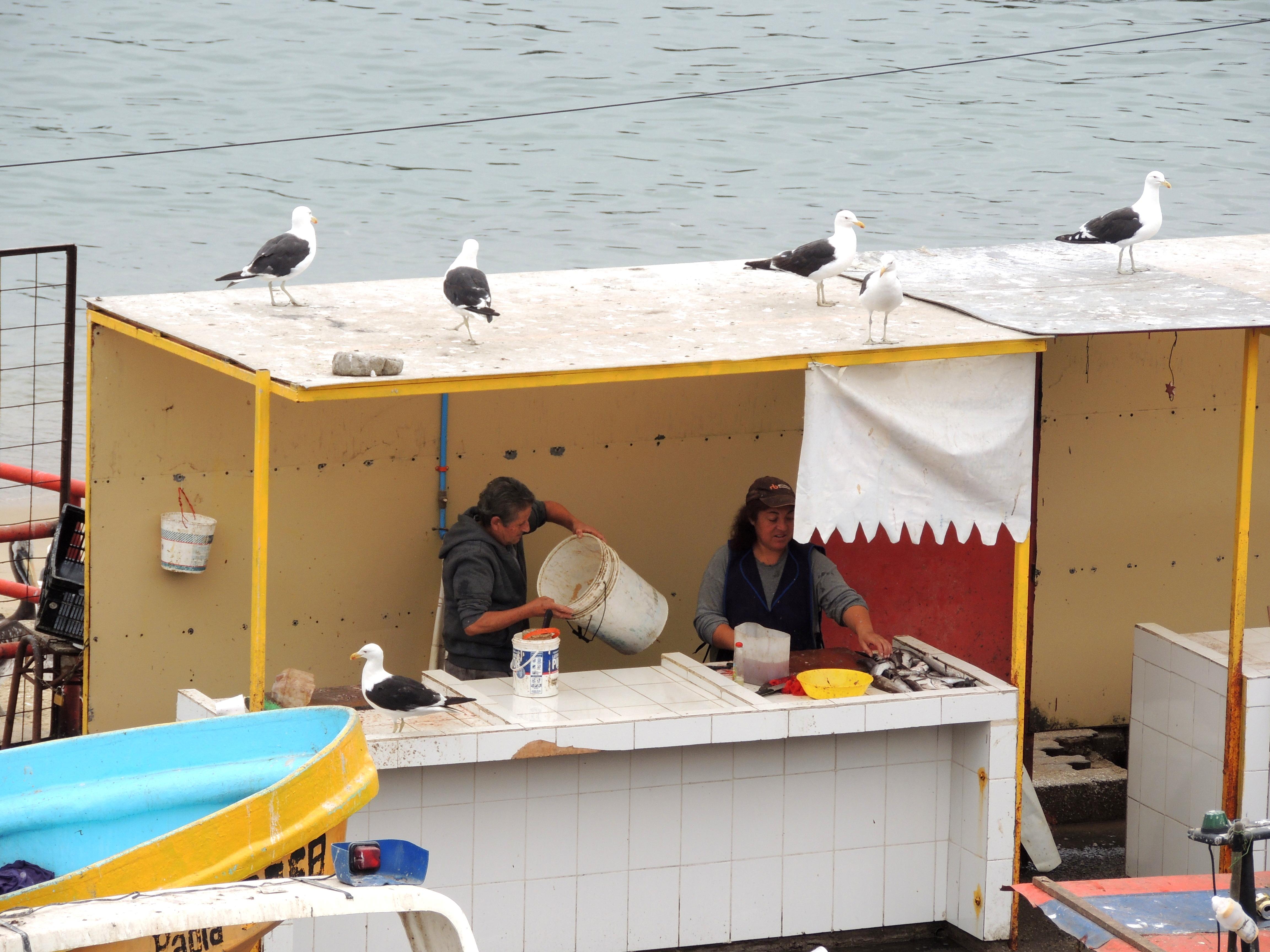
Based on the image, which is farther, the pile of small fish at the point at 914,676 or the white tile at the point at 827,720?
the pile of small fish at the point at 914,676

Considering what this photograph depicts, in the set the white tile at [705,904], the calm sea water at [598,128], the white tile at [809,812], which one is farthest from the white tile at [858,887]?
the calm sea water at [598,128]

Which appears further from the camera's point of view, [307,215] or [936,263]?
[936,263]

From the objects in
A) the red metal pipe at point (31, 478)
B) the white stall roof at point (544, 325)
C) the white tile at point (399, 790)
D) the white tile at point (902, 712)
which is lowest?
the white tile at point (399, 790)

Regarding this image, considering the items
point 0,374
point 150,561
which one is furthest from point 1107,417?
point 0,374

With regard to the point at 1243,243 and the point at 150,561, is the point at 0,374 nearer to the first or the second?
the point at 150,561

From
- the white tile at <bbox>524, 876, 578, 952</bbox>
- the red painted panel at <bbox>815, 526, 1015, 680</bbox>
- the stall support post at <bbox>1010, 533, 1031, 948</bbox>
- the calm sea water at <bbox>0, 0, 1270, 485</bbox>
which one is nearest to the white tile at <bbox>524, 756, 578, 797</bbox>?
the white tile at <bbox>524, 876, 578, 952</bbox>

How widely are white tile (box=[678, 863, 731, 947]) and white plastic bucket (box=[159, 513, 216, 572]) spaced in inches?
95.8

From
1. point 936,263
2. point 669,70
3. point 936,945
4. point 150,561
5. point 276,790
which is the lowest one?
point 936,945

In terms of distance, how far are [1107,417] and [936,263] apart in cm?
138

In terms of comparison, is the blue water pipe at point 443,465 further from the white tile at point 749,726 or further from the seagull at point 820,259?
the white tile at point 749,726

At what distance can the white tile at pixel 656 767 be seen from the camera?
253 inches

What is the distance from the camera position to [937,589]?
8.38 meters

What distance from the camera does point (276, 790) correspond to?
4.90m

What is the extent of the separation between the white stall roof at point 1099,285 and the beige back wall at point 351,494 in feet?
3.40
